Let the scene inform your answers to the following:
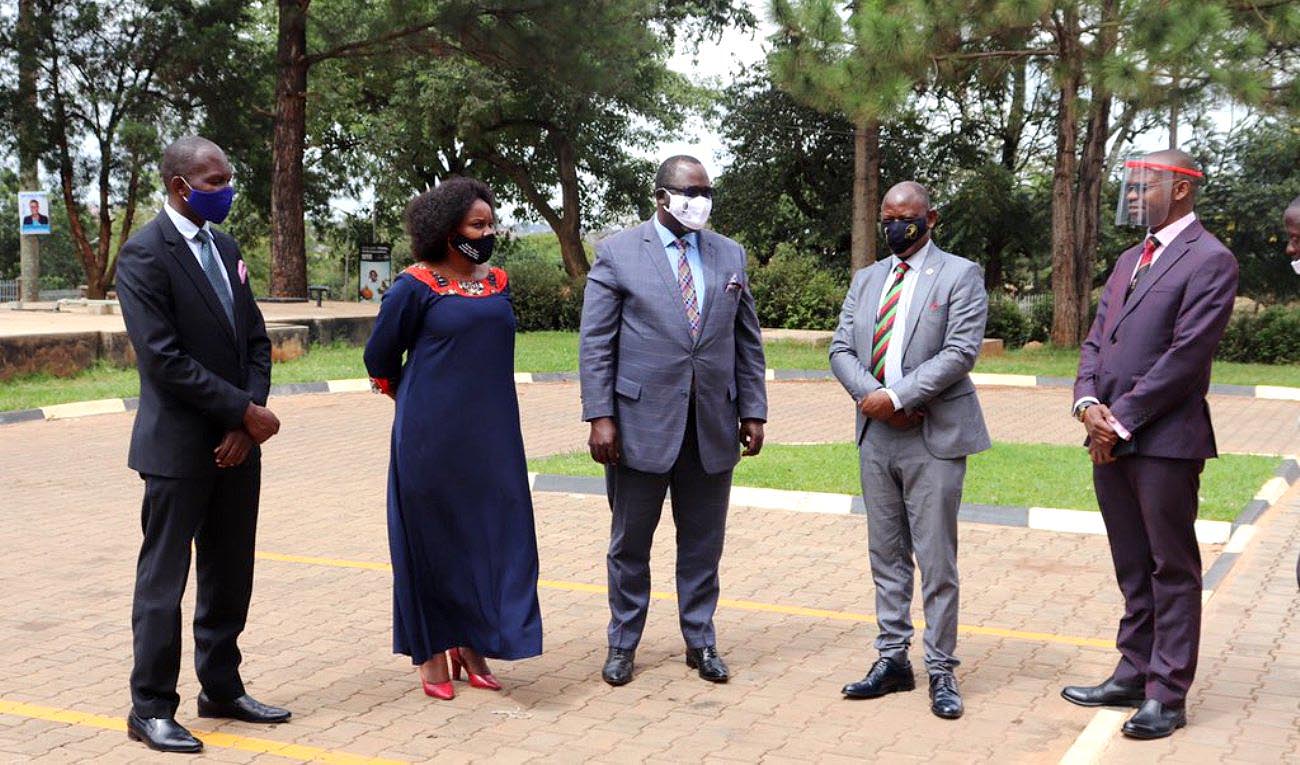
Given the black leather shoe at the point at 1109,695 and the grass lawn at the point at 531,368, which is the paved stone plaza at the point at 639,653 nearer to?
the black leather shoe at the point at 1109,695

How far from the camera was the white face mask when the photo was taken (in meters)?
5.84

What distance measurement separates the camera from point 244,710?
533cm

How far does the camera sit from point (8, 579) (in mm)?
7656

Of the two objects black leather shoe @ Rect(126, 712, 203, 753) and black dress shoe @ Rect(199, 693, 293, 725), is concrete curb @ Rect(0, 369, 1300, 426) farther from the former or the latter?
black leather shoe @ Rect(126, 712, 203, 753)

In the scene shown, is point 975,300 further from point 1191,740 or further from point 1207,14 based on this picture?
point 1207,14

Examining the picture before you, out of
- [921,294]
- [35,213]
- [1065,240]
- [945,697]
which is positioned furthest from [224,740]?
[35,213]

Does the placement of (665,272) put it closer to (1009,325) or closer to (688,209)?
(688,209)

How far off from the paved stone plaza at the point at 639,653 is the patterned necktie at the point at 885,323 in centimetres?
127

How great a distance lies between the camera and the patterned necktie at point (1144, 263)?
5.41 meters

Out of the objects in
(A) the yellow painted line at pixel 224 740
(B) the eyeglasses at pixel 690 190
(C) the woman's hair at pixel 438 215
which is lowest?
(A) the yellow painted line at pixel 224 740

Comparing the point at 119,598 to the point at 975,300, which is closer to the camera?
the point at 975,300

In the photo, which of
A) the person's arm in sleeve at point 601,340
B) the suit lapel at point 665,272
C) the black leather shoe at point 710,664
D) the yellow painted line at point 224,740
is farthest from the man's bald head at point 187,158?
the black leather shoe at point 710,664

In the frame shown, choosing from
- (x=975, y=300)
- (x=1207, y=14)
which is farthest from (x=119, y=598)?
(x=1207, y=14)

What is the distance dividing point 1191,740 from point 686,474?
2.10 m
